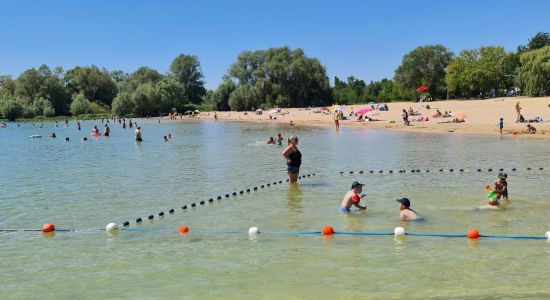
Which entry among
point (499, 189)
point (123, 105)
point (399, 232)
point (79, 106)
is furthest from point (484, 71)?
point (79, 106)

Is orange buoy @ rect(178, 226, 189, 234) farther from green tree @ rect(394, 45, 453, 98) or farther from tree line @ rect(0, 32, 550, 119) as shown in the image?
green tree @ rect(394, 45, 453, 98)

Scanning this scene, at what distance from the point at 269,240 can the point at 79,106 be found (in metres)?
125

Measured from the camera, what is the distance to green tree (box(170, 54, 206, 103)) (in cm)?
13775

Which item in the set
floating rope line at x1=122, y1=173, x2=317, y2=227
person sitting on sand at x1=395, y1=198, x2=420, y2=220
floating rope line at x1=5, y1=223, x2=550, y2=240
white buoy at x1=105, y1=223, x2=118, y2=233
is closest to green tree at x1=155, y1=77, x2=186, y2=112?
floating rope line at x1=122, y1=173, x2=317, y2=227

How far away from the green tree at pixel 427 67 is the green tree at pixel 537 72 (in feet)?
116

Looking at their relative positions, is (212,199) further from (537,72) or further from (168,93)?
(168,93)

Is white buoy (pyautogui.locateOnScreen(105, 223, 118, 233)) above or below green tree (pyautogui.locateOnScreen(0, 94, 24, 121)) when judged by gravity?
below

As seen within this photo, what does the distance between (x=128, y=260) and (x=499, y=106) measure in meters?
A: 58.0

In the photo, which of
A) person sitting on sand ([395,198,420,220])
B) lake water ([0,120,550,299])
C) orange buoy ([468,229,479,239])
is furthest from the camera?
person sitting on sand ([395,198,420,220])

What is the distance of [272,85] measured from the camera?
351 ft

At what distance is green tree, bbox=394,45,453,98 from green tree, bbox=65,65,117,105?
265 ft

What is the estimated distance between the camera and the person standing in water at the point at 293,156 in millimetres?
17156

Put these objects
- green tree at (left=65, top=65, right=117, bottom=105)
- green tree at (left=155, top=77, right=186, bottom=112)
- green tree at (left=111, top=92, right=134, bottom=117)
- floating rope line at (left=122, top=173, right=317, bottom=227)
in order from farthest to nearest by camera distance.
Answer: green tree at (left=65, top=65, right=117, bottom=105) → green tree at (left=155, top=77, right=186, bottom=112) → green tree at (left=111, top=92, right=134, bottom=117) → floating rope line at (left=122, top=173, right=317, bottom=227)

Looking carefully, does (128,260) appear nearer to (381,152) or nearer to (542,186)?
(542,186)
